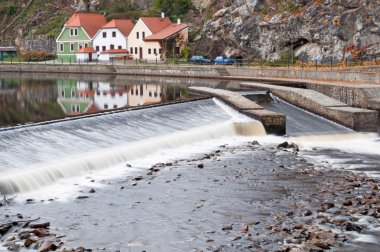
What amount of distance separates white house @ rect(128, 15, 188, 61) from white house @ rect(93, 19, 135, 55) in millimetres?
1731

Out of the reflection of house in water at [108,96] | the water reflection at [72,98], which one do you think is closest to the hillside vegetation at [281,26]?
the water reflection at [72,98]

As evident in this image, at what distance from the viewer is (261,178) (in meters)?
19.2

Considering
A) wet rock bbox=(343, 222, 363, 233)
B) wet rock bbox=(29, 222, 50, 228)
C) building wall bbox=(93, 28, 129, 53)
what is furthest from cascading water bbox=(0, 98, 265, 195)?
building wall bbox=(93, 28, 129, 53)

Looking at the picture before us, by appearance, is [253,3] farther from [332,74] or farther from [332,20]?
[332,74]

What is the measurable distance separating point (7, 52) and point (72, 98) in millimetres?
59765

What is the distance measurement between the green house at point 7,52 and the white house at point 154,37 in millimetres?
24293

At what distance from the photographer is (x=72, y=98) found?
42406 millimetres

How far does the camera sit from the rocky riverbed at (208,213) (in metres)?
13.3

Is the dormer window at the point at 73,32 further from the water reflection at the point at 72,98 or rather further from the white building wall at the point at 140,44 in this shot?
the water reflection at the point at 72,98

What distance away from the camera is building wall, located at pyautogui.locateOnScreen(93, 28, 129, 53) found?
84.7 m

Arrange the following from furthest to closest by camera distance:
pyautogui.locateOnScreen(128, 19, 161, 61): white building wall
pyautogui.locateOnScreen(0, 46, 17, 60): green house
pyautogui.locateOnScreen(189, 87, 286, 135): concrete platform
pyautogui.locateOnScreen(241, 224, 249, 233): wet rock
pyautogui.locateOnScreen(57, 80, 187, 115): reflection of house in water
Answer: pyautogui.locateOnScreen(0, 46, 17, 60): green house → pyautogui.locateOnScreen(128, 19, 161, 61): white building wall → pyautogui.locateOnScreen(57, 80, 187, 115): reflection of house in water → pyautogui.locateOnScreen(189, 87, 286, 135): concrete platform → pyautogui.locateOnScreen(241, 224, 249, 233): wet rock

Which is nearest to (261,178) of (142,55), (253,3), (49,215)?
(49,215)

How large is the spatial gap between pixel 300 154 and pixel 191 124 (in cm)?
682

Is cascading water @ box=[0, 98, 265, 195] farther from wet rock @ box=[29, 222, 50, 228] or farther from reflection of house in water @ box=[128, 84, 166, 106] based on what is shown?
reflection of house in water @ box=[128, 84, 166, 106]
